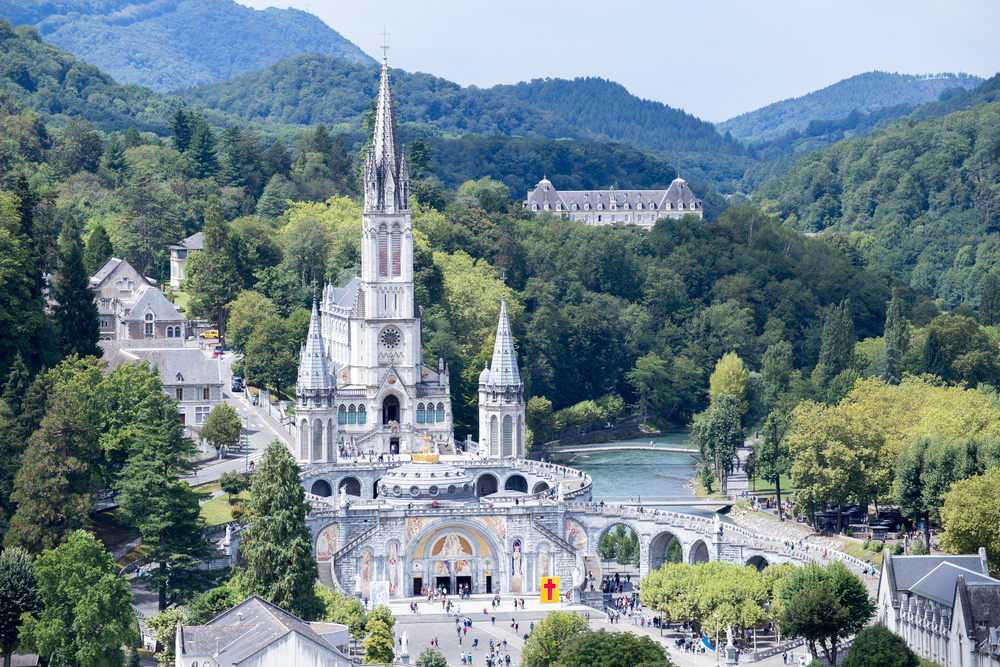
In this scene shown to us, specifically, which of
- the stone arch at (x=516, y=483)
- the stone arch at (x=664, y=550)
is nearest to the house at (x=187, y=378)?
the stone arch at (x=516, y=483)

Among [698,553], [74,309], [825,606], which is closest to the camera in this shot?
[825,606]

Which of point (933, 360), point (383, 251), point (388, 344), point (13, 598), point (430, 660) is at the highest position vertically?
point (383, 251)

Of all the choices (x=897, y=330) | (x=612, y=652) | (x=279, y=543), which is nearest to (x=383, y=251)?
(x=279, y=543)

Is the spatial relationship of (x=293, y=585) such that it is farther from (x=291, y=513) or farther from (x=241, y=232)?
(x=241, y=232)

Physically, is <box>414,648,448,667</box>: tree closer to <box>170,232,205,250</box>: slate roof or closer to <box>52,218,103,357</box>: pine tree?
<box>52,218,103,357</box>: pine tree

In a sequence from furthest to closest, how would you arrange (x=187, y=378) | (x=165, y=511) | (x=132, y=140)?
(x=132, y=140) < (x=187, y=378) < (x=165, y=511)

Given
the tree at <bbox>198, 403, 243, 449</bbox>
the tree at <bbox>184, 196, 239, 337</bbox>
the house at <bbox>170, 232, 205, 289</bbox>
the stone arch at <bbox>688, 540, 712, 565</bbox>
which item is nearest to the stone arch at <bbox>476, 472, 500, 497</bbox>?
the tree at <bbox>198, 403, 243, 449</bbox>

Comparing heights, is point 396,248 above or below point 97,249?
below

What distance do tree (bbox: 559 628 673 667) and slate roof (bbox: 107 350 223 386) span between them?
49493mm

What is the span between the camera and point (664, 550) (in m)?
102

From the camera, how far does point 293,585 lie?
81875 mm

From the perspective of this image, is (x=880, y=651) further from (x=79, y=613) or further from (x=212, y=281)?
(x=212, y=281)

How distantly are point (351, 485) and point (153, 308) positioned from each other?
32.2 meters

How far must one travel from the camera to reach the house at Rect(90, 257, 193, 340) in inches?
5285
